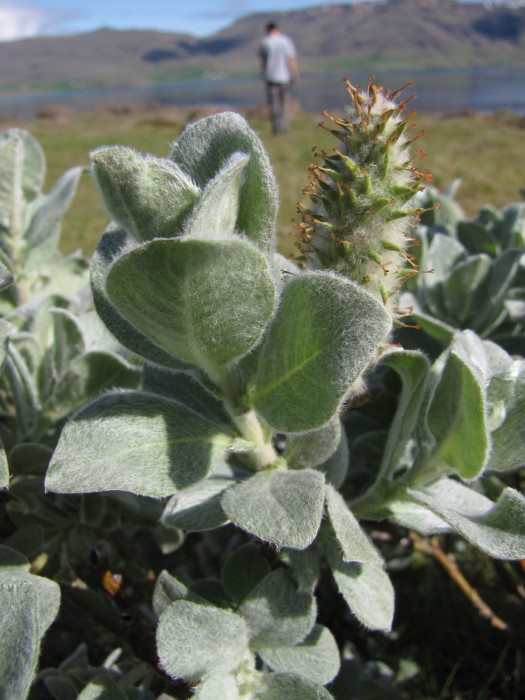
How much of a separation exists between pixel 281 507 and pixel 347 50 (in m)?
198

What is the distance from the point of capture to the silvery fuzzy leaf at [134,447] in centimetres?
78

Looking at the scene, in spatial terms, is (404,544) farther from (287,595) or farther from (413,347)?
(287,595)

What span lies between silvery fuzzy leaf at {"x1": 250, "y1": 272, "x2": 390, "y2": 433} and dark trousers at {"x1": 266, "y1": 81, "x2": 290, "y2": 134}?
52.9 feet

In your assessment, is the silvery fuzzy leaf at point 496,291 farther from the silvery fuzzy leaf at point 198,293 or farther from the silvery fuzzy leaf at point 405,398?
the silvery fuzzy leaf at point 198,293

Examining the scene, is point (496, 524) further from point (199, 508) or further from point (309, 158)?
point (309, 158)

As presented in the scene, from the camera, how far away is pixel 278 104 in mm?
16016

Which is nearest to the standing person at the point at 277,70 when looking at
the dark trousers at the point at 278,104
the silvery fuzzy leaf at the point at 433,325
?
the dark trousers at the point at 278,104

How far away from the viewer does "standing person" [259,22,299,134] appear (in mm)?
15508

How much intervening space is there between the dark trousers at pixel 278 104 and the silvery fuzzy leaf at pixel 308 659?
16.1 meters

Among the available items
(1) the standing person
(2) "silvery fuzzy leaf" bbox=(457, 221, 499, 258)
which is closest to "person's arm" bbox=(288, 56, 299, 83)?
(1) the standing person

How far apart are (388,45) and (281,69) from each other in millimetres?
182676

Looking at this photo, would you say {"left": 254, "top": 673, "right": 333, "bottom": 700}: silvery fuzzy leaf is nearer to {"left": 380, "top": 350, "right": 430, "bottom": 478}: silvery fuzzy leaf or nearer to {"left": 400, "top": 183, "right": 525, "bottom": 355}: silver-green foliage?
{"left": 380, "top": 350, "right": 430, "bottom": 478}: silvery fuzzy leaf

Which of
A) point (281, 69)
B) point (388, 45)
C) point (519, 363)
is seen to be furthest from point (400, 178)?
point (388, 45)

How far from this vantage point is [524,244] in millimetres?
1770
